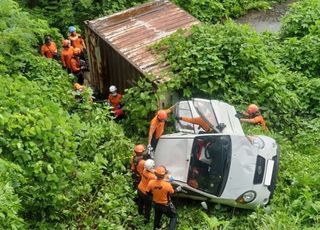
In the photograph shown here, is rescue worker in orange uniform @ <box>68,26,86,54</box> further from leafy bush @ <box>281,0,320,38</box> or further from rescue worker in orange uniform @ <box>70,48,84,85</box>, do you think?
leafy bush @ <box>281,0,320,38</box>

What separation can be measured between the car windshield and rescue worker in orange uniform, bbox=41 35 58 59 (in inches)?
224

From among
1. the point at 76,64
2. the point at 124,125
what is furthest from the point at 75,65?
the point at 124,125

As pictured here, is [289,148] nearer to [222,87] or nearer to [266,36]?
[222,87]

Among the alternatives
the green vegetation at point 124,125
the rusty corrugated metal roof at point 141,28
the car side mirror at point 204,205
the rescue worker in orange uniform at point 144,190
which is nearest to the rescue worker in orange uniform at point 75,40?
the rusty corrugated metal roof at point 141,28

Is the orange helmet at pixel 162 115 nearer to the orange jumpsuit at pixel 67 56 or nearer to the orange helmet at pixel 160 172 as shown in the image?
the orange helmet at pixel 160 172

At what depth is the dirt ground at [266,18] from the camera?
18.7m

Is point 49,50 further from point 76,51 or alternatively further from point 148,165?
point 148,165

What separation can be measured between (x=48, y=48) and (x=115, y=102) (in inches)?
105

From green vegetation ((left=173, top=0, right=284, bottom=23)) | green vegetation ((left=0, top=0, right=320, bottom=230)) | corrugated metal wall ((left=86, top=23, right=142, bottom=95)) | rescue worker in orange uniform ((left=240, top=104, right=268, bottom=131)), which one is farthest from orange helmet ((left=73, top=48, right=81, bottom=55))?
green vegetation ((left=173, top=0, right=284, bottom=23))

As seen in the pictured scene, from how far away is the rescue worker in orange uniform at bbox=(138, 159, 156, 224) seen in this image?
1009cm

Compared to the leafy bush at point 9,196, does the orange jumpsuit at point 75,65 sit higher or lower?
lower

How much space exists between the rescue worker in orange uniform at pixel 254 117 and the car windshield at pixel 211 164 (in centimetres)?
148

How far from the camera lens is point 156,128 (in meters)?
11.7

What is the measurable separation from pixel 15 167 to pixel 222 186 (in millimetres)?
4051
